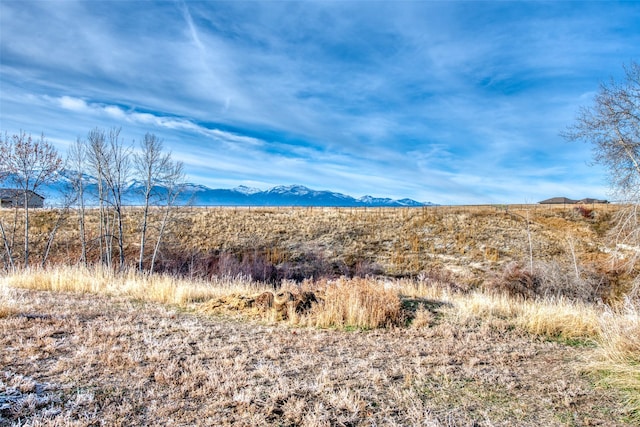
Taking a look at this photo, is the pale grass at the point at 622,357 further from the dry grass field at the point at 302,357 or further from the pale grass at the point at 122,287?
the pale grass at the point at 122,287

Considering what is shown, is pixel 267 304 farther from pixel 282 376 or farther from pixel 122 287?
pixel 122 287

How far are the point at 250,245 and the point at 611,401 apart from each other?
104 ft

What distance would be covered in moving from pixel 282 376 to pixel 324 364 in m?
0.70

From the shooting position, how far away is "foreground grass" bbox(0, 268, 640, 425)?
348cm

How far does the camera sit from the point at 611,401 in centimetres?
389

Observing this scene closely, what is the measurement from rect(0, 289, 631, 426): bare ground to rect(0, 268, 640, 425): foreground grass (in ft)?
0.07

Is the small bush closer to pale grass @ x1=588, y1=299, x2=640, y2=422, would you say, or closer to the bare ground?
pale grass @ x1=588, y1=299, x2=640, y2=422

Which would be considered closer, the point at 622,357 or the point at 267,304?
the point at 622,357

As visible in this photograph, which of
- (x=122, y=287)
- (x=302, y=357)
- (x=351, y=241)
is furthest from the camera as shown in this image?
(x=351, y=241)

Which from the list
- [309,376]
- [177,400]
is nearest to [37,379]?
[177,400]

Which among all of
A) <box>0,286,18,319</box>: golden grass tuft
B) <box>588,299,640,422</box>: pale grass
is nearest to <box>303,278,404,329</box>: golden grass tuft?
<box>588,299,640,422</box>: pale grass

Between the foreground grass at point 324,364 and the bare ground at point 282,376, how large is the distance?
0.02 m

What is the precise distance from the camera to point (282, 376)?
432cm

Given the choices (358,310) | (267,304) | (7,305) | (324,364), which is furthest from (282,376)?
(7,305)
